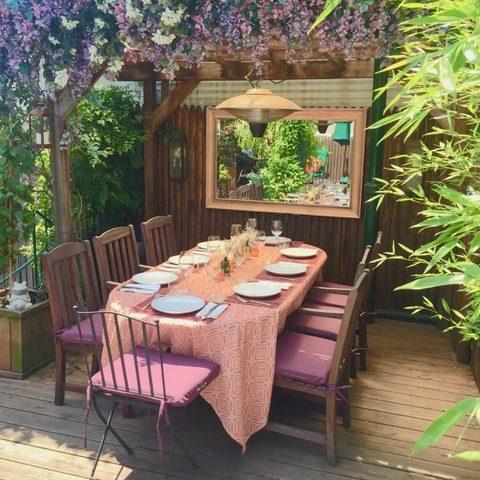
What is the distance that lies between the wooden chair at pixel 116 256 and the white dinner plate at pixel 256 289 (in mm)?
853

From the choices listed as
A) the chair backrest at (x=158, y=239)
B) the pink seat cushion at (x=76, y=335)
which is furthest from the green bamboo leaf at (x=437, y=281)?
the chair backrest at (x=158, y=239)

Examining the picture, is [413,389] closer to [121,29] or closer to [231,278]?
[231,278]

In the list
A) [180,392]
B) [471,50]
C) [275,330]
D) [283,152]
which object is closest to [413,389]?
[275,330]

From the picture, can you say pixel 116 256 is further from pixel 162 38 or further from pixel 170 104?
pixel 170 104

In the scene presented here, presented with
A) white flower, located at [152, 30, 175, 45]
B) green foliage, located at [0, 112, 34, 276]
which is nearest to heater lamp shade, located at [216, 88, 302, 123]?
white flower, located at [152, 30, 175, 45]

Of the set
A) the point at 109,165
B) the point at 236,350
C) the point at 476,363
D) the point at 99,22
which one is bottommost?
the point at 476,363

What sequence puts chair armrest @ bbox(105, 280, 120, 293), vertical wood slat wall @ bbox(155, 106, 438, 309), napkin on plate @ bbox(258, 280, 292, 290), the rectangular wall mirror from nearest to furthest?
napkin on plate @ bbox(258, 280, 292, 290)
chair armrest @ bbox(105, 280, 120, 293)
vertical wood slat wall @ bbox(155, 106, 438, 309)
the rectangular wall mirror

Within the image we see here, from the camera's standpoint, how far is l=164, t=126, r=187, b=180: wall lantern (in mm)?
6062

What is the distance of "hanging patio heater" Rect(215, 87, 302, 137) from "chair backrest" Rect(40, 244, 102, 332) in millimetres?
1306

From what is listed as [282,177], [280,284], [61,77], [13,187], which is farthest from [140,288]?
[282,177]

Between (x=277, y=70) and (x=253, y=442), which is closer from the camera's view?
(x=253, y=442)

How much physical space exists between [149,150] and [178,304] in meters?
3.32

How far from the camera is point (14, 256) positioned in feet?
13.6

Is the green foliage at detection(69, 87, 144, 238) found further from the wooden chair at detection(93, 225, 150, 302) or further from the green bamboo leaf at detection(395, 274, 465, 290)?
the green bamboo leaf at detection(395, 274, 465, 290)
